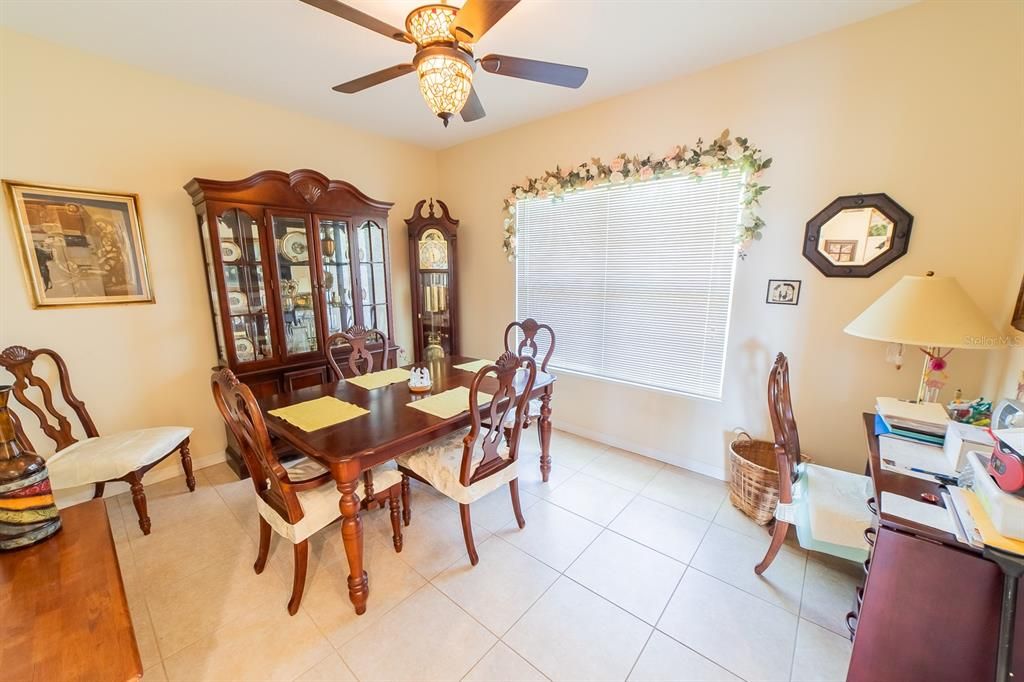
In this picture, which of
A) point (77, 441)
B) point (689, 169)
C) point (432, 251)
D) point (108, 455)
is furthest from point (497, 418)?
point (77, 441)

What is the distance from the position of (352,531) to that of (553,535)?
3.46 ft

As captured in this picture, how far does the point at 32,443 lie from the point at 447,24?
10.2 ft

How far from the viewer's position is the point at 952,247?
1.76 meters

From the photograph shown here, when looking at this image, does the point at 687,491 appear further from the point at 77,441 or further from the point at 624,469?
the point at 77,441

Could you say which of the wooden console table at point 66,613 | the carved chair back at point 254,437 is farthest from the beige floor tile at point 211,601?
the wooden console table at point 66,613

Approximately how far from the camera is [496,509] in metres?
2.27

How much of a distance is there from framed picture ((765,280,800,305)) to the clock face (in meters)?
2.58

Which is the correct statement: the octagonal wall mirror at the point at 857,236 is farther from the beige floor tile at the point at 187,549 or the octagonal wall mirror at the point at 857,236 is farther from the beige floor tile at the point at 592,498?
the beige floor tile at the point at 187,549

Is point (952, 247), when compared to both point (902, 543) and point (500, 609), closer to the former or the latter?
point (902, 543)

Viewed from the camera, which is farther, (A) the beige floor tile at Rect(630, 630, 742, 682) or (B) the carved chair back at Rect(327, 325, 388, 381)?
(B) the carved chair back at Rect(327, 325, 388, 381)

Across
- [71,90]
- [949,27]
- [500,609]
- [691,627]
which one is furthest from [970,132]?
[71,90]

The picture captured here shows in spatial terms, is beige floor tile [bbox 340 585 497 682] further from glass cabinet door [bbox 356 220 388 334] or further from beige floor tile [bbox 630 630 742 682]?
glass cabinet door [bbox 356 220 388 334]

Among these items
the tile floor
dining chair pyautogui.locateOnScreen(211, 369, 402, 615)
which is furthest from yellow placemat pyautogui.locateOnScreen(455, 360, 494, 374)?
dining chair pyautogui.locateOnScreen(211, 369, 402, 615)

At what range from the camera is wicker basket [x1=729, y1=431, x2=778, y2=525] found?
2.03 meters
